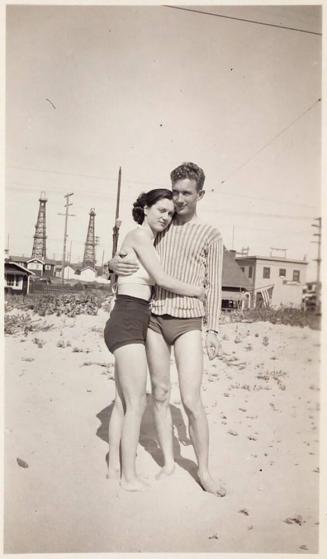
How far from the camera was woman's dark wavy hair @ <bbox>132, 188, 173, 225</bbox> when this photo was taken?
2500 mm

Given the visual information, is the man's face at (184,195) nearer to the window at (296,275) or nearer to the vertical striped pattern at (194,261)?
the vertical striped pattern at (194,261)

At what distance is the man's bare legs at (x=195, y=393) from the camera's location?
2539 millimetres

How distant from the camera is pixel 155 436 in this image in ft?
11.0

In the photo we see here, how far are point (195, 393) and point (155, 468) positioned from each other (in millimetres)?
687

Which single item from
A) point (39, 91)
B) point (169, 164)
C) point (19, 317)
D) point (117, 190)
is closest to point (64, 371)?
point (19, 317)

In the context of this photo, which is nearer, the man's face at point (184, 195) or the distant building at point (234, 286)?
the man's face at point (184, 195)

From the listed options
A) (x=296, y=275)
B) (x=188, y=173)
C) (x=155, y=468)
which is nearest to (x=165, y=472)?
(x=155, y=468)

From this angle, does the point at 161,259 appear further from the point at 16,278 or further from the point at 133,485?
the point at 16,278

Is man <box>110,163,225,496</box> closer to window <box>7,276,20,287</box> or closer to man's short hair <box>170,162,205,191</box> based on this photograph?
man's short hair <box>170,162,205,191</box>

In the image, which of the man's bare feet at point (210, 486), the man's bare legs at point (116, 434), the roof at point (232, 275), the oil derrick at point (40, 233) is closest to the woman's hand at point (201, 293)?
the man's bare legs at point (116, 434)

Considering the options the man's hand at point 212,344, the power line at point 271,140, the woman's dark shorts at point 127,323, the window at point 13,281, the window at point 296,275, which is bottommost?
the man's hand at point 212,344

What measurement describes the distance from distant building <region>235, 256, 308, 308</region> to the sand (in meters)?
0.58

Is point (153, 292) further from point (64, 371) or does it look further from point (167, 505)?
point (64, 371)

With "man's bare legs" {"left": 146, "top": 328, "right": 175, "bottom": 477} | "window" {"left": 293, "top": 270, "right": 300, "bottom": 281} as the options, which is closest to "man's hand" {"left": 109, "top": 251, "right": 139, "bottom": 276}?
"man's bare legs" {"left": 146, "top": 328, "right": 175, "bottom": 477}
